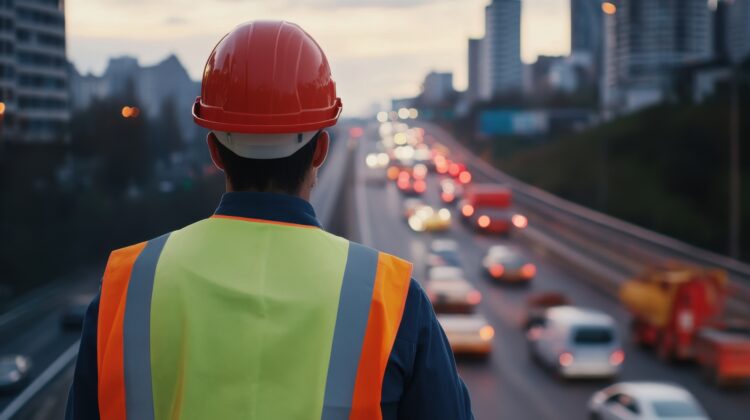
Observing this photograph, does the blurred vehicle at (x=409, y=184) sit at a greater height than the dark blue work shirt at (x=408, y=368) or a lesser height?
lesser

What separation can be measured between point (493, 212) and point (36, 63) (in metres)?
36.7

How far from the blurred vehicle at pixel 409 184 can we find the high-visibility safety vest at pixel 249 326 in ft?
222

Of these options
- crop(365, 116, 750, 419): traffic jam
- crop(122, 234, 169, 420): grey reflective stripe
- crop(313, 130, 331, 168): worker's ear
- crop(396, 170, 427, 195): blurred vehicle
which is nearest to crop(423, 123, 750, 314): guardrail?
crop(365, 116, 750, 419): traffic jam

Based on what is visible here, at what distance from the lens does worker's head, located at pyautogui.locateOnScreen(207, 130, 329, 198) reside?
2211mm

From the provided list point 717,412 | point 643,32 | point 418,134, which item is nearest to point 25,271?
point 717,412

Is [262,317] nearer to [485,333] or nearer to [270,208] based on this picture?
[270,208]

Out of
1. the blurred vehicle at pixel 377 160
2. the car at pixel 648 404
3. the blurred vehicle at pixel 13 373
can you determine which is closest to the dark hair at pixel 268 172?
the blurred vehicle at pixel 13 373

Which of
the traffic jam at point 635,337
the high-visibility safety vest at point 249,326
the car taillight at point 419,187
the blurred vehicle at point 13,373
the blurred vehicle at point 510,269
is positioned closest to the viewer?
the high-visibility safety vest at point 249,326

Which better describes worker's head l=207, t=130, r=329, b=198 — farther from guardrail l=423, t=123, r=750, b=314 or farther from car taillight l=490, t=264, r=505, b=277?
car taillight l=490, t=264, r=505, b=277

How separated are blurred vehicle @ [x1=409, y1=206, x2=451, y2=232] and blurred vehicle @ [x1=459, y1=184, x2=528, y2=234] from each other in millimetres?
1321

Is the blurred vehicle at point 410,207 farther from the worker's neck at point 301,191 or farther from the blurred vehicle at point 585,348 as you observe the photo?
the worker's neck at point 301,191

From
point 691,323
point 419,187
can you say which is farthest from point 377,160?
point 691,323

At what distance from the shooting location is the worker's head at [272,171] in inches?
87.0

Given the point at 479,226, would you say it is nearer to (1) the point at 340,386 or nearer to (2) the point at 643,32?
(1) the point at 340,386
